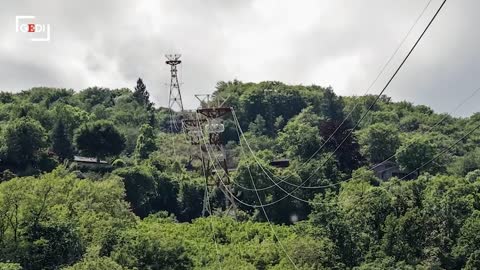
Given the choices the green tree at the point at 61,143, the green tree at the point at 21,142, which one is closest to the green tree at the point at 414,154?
the green tree at the point at 61,143

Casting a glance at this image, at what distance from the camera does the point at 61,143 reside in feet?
180

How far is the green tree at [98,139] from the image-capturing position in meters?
53.8

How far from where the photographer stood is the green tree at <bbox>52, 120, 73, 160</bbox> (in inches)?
2131

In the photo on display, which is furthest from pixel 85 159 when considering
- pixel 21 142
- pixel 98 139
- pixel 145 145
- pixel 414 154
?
pixel 414 154

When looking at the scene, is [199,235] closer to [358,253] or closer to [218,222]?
[218,222]

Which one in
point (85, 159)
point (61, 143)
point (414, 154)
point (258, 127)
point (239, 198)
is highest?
point (258, 127)

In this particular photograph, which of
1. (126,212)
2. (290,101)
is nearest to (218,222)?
(126,212)

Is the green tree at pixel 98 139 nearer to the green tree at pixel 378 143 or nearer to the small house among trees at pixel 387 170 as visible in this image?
the green tree at pixel 378 143

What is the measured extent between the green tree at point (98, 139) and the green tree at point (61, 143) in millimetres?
1091

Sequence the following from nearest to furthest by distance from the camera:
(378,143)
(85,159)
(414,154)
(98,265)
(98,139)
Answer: (98,265), (98,139), (85,159), (414,154), (378,143)

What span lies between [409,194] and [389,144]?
23526 mm

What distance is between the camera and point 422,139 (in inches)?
2304

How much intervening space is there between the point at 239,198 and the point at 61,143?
14.5m

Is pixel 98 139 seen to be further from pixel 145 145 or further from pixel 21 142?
pixel 145 145
